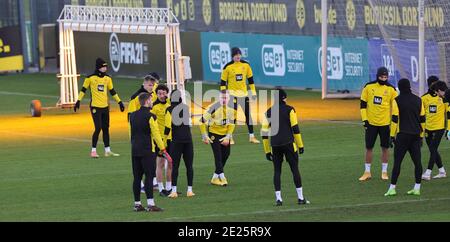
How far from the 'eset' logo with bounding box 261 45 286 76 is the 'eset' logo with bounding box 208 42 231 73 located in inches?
73.3

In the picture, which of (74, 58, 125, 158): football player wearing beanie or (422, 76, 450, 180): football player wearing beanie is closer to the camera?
(422, 76, 450, 180): football player wearing beanie

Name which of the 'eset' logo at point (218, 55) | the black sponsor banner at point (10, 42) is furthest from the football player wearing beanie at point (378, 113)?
the black sponsor banner at point (10, 42)

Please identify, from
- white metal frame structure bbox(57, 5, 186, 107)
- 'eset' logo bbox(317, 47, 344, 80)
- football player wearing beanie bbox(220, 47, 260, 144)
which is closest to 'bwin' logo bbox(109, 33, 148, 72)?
white metal frame structure bbox(57, 5, 186, 107)

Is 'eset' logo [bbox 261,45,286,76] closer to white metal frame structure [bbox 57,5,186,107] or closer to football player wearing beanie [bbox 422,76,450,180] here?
white metal frame structure [bbox 57,5,186,107]

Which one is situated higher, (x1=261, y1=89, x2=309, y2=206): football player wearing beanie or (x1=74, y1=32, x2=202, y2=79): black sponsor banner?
(x1=261, y1=89, x2=309, y2=206): football player wearing beanie

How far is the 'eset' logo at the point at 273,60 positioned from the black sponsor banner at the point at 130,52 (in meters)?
4.25

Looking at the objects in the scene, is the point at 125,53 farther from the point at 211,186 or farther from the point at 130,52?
the point at 211,186

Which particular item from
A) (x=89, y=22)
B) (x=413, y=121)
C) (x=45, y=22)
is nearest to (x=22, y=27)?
(x=45, y=22)

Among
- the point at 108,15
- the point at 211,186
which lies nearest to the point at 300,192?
the point at 211,186

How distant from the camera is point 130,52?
5219cm

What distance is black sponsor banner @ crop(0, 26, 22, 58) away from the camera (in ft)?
181

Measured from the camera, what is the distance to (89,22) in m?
37.1

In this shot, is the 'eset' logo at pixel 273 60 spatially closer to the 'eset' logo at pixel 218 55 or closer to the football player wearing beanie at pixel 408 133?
the 'eset' logo at pixel 218 55

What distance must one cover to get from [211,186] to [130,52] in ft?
98.6
